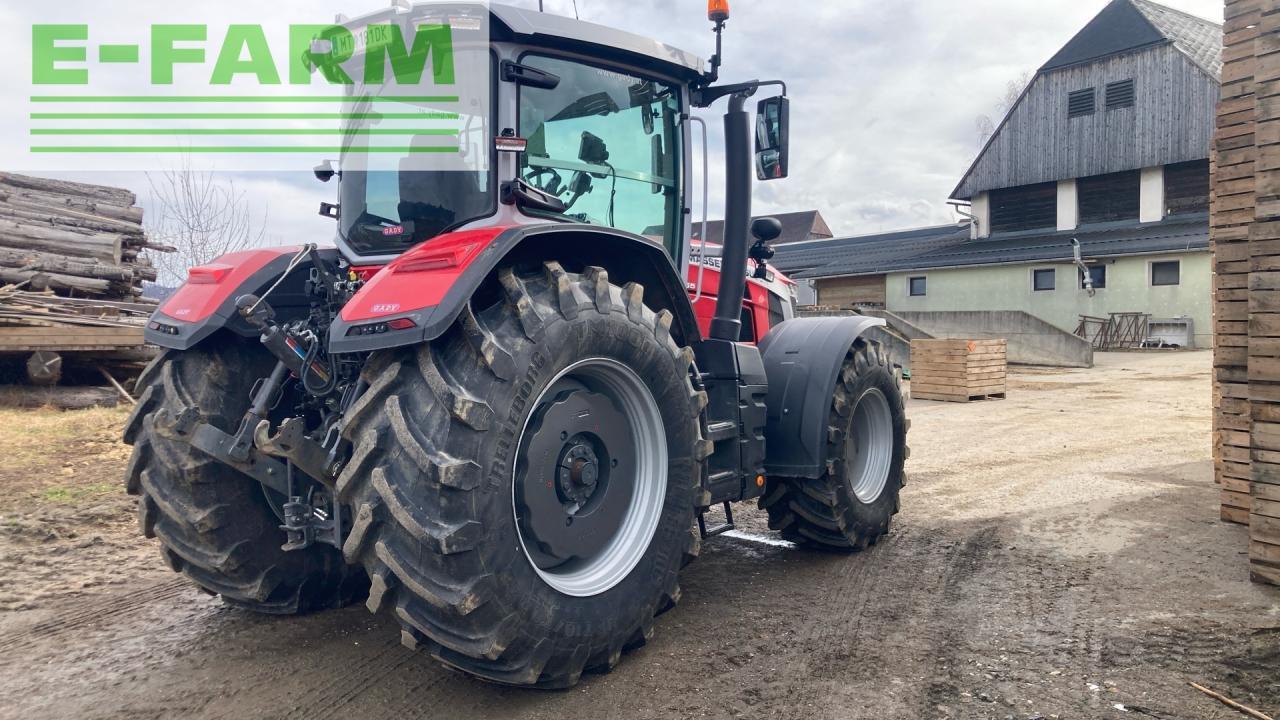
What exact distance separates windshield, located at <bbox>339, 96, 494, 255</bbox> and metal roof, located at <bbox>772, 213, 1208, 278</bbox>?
27080mm

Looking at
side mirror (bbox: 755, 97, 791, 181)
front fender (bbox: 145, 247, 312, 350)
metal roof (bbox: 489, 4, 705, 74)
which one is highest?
metal roof (bbox: 489, 4, 705, 74)

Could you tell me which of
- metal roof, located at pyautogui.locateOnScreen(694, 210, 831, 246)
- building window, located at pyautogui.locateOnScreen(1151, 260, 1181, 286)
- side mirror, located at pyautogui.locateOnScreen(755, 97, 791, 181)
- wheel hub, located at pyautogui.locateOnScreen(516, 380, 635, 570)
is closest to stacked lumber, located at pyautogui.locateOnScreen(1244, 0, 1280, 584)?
side mirror, located at pyautogui.locateOnScreen(755, 97, 791, 181)

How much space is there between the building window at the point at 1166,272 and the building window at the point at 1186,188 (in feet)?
11.4

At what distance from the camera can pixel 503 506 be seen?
2980 millimetres

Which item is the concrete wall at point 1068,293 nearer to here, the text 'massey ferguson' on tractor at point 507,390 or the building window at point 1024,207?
the building window at point 1024,207

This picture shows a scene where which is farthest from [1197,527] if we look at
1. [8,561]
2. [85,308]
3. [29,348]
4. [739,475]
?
[85,308]

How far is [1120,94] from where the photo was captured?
32.1 m

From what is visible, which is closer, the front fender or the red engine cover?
the red engine cover

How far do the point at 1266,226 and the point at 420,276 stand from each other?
4321 millimetres

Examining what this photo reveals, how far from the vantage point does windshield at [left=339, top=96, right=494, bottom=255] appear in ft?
12.1

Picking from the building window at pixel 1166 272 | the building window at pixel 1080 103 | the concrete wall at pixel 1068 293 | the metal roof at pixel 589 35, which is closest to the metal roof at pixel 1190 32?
the building window at pixel 1080 103

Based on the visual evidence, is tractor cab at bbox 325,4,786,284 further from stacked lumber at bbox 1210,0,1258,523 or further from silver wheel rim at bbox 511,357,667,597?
stacked lumber at bbox 1210,0,1258,523

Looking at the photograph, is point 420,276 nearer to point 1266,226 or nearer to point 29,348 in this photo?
point 1266,226

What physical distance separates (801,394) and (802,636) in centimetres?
141
